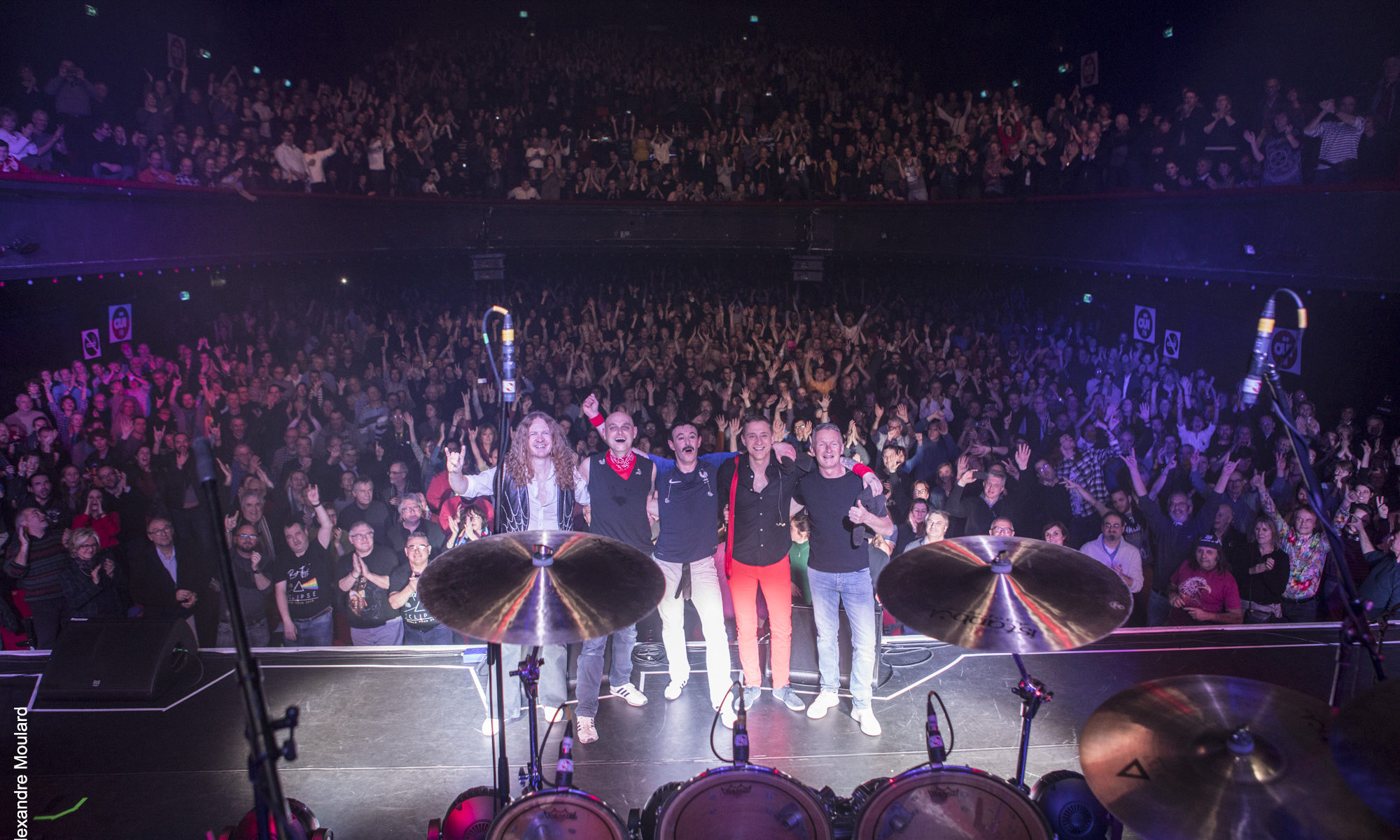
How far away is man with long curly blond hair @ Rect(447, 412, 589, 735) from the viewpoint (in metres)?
4.91

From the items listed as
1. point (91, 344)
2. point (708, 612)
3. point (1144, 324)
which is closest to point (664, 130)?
point (1144, 324)

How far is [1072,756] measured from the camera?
4.57 m

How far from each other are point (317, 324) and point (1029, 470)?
11.0 meters

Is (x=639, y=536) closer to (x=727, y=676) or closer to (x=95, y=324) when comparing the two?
(x=727, y=676)

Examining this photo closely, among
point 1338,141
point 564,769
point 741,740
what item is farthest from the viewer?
point 1338,141

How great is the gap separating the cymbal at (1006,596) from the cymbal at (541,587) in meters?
0.96

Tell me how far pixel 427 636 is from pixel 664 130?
1387 centimetres

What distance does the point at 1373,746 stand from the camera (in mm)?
2035

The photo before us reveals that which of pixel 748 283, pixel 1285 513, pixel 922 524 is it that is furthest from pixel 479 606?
pixel 748 283

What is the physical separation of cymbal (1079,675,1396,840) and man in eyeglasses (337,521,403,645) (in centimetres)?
441

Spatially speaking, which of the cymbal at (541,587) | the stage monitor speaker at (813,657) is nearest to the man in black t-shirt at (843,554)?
A: the stage monitor speaker at (813,657)

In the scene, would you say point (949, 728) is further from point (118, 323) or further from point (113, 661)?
point (118, 323)

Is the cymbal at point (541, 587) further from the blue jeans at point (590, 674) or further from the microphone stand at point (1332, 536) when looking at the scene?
the microphone stand at point (1332, 536)

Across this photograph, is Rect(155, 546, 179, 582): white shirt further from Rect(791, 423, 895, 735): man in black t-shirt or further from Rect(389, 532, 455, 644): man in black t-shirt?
Rect(791, 423, 895, 735): man in black t-shirt
